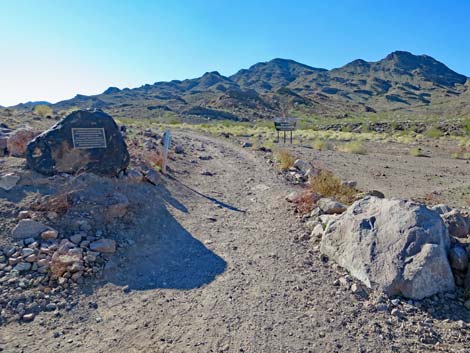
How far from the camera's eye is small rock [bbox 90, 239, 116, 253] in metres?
5.60

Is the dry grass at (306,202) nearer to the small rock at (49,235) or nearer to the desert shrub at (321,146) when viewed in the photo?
the small rock at (49,235)

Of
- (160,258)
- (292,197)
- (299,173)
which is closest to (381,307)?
(160,258)

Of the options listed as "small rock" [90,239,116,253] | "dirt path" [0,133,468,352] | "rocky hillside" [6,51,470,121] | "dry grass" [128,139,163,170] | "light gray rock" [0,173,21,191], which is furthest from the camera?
"rocky hillside" [6,51,470,121]

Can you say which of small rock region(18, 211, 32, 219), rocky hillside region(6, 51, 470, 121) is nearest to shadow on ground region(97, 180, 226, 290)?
small rock region(18, 211, 32, 219)

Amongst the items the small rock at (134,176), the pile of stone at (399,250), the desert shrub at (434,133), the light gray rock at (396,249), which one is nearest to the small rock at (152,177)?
the small rock at (134,176)

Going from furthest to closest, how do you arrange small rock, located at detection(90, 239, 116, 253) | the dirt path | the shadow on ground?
small rock, located at detection(90, 239, 116, 253)
the shadow on ground
the dirt path

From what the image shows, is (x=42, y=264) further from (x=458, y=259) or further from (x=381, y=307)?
(x=458, y=259)

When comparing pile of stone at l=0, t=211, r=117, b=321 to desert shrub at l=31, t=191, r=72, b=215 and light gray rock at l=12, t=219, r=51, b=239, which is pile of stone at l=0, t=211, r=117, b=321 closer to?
light gray rock at l=12, t=219, r=51, b=239

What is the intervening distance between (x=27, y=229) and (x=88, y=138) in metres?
2.69

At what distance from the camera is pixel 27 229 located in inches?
225

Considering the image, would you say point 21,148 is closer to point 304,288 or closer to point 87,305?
point 87,305

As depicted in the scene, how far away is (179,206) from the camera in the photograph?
8.05m

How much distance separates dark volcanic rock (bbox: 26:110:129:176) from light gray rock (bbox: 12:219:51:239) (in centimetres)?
171

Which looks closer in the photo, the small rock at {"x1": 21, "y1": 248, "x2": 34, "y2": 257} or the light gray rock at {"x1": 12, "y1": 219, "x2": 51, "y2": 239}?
the small rock at {"x1": 21, "y1": 248, "x2": 34, "y2": 257}
